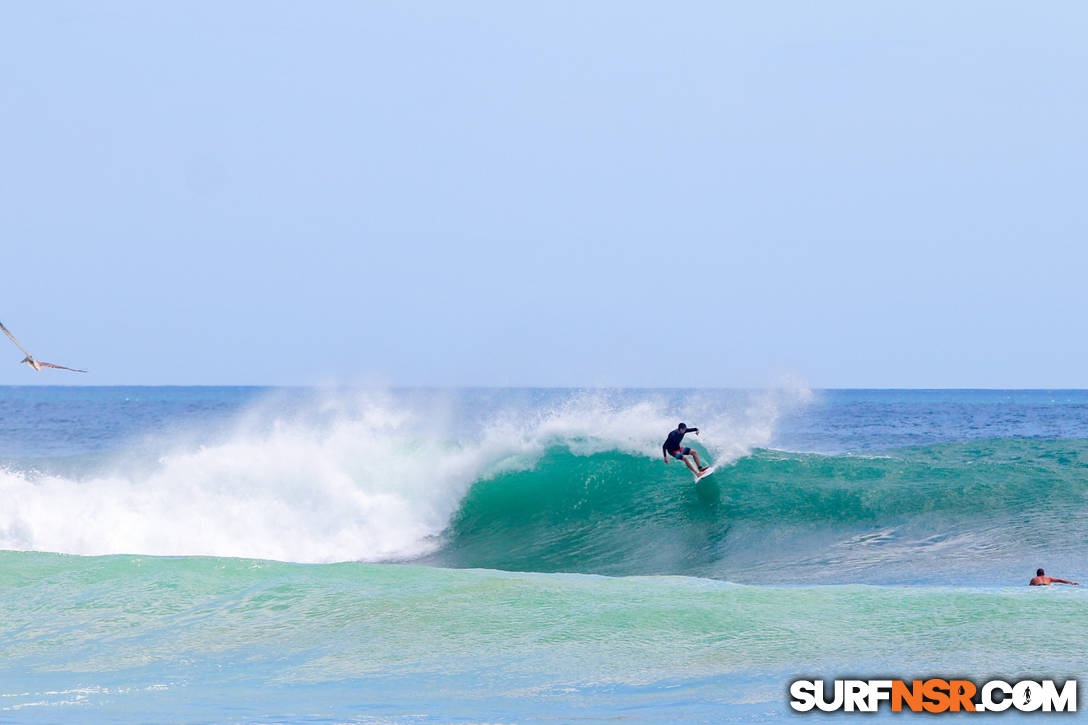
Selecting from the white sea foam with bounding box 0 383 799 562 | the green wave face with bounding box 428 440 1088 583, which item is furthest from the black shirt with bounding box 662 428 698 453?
the white sea foam with bounding box 0 383 799 562

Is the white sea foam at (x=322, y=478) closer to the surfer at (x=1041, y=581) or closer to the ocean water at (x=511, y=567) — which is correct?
the ocean water at (x=511, y=567)

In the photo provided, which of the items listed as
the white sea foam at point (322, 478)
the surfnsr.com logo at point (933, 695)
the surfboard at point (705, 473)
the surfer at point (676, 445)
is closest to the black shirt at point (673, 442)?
the surfer at point (676, 445)

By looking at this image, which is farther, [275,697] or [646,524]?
[646,524]

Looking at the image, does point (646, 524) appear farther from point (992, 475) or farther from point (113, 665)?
point (113, 665)

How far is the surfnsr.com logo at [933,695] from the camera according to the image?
6.40 m

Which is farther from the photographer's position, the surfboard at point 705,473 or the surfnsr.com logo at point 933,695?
the surfboard at point 705,473

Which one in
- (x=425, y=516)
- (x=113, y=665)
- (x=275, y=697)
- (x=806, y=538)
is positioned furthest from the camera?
(x=425, y=516)

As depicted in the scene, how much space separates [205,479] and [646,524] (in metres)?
7.80

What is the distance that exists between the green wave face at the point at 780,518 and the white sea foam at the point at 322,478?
675mm

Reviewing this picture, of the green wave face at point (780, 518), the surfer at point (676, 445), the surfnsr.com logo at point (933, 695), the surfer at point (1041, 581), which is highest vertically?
the surfer at point (676, 445)

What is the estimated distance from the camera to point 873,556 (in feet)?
45.8

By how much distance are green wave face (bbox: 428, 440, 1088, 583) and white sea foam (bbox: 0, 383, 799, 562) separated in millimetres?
675

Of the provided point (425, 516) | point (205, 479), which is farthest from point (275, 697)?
point (205, 479)

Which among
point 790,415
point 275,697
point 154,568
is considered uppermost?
point 790,415
